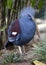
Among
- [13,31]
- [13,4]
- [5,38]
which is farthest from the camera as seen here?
[5,38]

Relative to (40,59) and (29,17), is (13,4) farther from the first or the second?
(40,59)

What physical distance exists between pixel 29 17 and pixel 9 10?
1.05 m

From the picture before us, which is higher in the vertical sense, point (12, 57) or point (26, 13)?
point (26, 13)

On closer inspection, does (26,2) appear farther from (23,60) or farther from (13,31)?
(23,60)

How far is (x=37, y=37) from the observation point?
19.1ft

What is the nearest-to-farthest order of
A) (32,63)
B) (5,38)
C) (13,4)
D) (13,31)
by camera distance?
(32,63), (13,31), (13,4), (5,38)

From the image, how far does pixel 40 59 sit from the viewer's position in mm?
4172

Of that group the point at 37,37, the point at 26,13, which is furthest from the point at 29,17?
the point at 37,37

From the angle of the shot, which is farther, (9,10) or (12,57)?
(9,10)

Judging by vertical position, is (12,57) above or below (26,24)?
below

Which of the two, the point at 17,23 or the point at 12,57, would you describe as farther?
the point at 17,23

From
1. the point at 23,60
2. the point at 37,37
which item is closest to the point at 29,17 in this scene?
the point at 23,60

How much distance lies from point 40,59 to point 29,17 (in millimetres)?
827

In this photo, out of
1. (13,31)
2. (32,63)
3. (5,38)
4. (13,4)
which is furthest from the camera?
(5,38)
